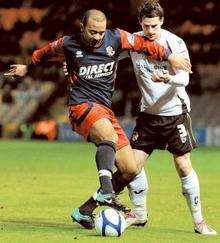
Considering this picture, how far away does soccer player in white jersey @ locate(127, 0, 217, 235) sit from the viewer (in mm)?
8633

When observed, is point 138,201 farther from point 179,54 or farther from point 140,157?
point 179,54

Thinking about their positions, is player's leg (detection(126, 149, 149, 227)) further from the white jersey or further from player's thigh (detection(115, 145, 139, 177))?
the white jersey

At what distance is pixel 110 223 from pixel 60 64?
26.3 m

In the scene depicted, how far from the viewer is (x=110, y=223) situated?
26.1 ft

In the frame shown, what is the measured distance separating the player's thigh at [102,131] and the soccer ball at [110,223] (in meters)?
0.67

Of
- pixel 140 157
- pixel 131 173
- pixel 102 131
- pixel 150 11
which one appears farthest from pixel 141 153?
pixel 150 11

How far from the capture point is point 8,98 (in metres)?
35.4

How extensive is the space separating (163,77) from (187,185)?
114cm

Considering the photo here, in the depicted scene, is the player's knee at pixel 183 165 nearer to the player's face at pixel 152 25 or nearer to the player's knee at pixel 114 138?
the player's knee at pixel 114 138

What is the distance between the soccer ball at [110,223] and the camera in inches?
312

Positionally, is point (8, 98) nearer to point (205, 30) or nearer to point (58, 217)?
point (205, 30)

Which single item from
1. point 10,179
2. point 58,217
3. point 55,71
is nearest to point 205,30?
point 55,71

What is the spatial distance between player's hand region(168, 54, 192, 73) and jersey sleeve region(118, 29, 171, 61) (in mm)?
73

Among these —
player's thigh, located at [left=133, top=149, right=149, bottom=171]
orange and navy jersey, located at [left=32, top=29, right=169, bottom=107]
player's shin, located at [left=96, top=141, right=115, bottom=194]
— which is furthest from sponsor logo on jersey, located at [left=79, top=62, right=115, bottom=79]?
player's thigh, located at [left=133, top=149, right=149, bottom=171]
